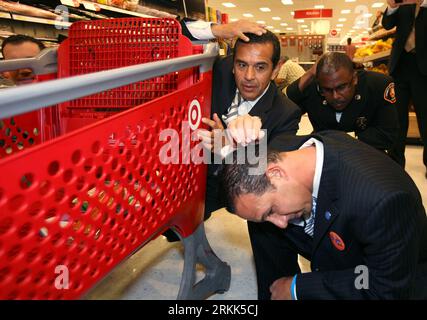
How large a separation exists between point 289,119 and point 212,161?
415 millimetres

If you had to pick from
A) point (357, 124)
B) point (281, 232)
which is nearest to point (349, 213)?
point (281, 232)

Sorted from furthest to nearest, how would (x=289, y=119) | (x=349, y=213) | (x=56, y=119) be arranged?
(x=289, y=119)
(x=56, y=119)
(x=349, y=213)

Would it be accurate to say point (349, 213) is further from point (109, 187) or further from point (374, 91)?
point (374, 91)

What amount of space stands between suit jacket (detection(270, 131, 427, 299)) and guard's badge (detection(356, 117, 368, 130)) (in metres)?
1.37

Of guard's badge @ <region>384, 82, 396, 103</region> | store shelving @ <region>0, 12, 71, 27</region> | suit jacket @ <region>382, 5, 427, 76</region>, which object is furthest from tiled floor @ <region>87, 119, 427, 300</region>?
store shelving @ <region>0, 12, 71, 27</region>

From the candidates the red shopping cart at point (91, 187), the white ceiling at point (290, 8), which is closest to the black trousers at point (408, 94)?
the red shopping cart at point (91, 187)

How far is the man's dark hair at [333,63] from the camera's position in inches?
81.1

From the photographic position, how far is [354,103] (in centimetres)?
227

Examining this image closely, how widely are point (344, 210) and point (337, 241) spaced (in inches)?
5.1

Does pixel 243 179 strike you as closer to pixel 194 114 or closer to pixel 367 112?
pixel 194 114

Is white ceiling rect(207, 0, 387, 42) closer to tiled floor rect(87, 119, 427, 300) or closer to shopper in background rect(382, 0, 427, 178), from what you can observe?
shopper in background rect(382, 0, 427, 178)

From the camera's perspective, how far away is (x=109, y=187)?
746 mm

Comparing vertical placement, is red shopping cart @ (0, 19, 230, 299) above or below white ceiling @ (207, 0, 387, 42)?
below

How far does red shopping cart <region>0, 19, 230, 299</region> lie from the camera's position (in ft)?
1.86
